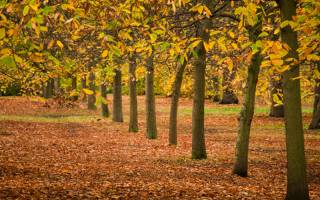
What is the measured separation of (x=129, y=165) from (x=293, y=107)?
24.8 ft

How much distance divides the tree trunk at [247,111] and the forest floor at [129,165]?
42 centimetres

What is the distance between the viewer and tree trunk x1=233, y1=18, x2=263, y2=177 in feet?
42.4

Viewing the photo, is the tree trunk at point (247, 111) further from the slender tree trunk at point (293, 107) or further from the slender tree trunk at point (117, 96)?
the slender tree trunk at point (117, 96)

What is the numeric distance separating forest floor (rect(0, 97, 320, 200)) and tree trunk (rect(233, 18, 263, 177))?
422mm

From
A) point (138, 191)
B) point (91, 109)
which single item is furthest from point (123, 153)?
point (91, 109)

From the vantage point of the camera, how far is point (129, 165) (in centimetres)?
1566

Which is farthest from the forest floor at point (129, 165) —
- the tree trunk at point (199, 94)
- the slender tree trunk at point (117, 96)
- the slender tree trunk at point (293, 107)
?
the slender tree trunk at point (117, 96)

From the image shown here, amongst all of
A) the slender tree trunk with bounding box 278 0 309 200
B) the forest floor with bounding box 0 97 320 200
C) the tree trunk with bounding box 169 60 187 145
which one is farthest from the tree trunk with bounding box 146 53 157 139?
the slender tree trunk with bounding box 278 0 309 200

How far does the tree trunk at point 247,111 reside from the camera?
42.4ft

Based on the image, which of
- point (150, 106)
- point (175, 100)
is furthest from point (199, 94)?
point (150, 106)

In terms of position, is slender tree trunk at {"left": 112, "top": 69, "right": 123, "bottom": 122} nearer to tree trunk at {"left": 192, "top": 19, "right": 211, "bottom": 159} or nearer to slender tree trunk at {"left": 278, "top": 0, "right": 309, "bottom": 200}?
tree trunk at {"left": 192, "top": 19, "right": 211, "bottom": 159}

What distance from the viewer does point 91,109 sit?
147 feet

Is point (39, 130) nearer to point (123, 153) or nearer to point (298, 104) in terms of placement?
point (123, 153)

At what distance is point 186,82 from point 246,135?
16906mm
